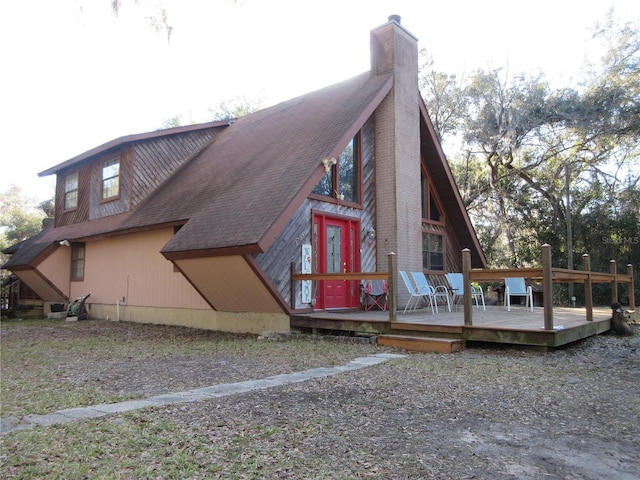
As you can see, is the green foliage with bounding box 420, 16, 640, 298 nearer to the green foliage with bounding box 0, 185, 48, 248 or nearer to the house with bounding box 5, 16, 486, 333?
the house with bounding box 5, 16, 486, 333

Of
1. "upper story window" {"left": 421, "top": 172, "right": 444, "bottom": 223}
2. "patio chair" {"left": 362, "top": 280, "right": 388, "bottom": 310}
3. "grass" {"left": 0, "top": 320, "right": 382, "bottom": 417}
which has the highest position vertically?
"upper story window" {"left": 421, "top": 172, "right": 444, "bottom": 223}

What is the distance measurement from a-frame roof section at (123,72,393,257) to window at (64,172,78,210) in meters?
4.01

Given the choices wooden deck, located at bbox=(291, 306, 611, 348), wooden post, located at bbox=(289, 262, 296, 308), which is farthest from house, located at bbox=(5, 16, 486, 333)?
wooden deck, located at bbox=(291, 306, 611, 348)

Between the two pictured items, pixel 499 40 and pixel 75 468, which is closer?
pixel 75 468

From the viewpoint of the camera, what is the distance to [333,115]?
34.5 feet

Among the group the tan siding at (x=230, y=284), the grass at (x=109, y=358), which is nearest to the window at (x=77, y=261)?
the grass at (x=109, y=358)

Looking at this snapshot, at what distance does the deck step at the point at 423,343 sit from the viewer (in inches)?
267

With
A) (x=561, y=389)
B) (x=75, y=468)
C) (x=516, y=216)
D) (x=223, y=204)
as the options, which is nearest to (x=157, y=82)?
(x=223, y=204)

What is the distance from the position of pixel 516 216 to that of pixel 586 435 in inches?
772

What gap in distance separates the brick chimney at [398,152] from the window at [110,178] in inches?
281

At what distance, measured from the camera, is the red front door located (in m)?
9.89

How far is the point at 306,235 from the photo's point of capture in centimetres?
958

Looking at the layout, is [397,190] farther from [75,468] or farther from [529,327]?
[75,468]

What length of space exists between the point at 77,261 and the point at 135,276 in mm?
3656
